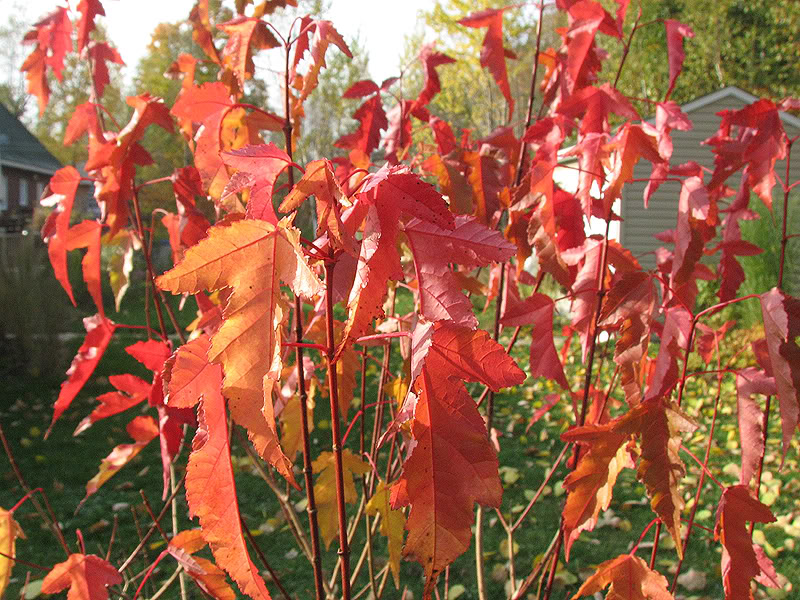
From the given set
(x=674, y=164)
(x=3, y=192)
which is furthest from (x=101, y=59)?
(x=3, y=192)

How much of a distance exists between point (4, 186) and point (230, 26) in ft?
80.9

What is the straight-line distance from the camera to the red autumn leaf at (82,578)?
119 cm

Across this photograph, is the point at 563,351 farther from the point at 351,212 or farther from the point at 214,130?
the point at 351,212

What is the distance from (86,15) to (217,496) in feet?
3.92

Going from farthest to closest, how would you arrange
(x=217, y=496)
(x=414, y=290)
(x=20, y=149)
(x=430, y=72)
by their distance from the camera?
1. (x=20, y=149)
2. (x=430, y=72)
3. (x=414, y=290)
4. (x=217, y=496)

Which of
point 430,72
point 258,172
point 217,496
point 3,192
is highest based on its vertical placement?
point 430,72

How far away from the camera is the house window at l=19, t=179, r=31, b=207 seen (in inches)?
939

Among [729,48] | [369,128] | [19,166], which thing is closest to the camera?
[369,128]

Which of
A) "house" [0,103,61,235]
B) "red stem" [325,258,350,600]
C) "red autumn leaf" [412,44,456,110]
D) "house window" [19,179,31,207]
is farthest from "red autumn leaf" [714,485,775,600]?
"house window" [19,179,31,207]

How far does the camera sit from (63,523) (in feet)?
11.6

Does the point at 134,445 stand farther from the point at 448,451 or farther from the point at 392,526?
the point at 448,451

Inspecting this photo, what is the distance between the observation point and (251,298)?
62 centimetres

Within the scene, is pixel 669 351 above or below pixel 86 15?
below

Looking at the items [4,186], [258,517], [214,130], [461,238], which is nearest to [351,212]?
[461,238]
